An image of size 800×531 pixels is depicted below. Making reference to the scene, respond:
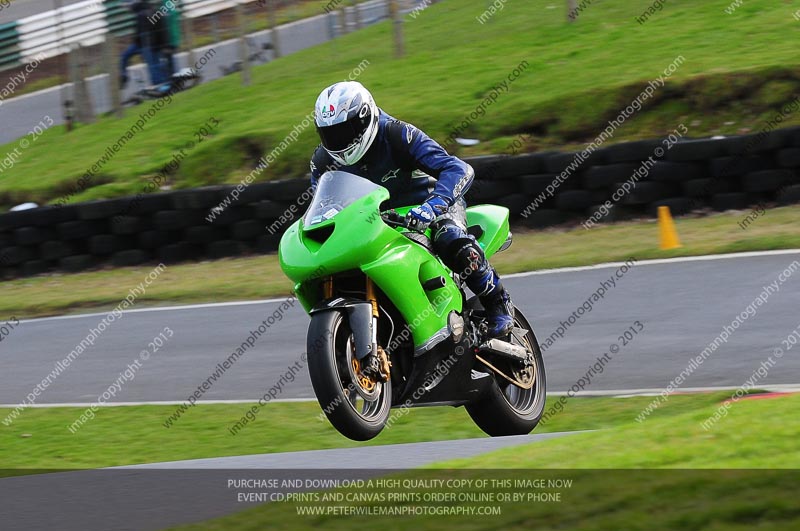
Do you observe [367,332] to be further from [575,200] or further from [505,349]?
[575,200]

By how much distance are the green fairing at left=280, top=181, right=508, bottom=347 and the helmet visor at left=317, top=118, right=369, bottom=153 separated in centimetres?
34

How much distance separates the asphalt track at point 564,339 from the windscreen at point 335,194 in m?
2.73

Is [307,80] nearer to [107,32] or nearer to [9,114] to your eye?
[107,32]

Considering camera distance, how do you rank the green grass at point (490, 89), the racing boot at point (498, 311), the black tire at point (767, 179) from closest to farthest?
1. the racing boot at point (498, 311)
2. the black tire at point (767, 179)
3. the green grass at point (490, 89)

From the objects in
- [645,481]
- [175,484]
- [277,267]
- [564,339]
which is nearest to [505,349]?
[175,484]

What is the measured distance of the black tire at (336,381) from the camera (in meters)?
5.54

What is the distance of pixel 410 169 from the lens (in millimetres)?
6512

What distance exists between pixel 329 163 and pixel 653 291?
4.67 metres

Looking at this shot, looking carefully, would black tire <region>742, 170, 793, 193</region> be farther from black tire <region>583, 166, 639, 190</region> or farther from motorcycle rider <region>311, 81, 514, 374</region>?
motorcycle rider <region>311, 81, 514, 374</region>

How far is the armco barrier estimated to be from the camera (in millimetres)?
12898

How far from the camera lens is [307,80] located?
20.0 m

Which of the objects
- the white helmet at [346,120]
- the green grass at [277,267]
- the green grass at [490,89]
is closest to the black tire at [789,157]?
the green grass at [277,267]

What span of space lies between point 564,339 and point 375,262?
12.4ft

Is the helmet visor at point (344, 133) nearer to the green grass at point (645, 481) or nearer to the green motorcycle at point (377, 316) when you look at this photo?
the green motorcycle at point (377, 316)
